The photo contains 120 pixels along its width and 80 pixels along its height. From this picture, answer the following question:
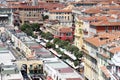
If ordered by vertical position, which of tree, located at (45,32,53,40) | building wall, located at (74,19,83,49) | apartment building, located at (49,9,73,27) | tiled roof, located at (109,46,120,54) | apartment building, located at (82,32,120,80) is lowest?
tree, located at (45,32,53,40)

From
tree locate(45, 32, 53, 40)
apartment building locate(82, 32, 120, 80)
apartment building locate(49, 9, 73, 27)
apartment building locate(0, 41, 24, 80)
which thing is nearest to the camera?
apartment building locate(82, 32, 120, 80)

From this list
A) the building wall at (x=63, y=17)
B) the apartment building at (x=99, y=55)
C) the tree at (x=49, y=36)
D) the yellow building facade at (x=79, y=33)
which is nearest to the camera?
the apartment building at (x=99, y=55)

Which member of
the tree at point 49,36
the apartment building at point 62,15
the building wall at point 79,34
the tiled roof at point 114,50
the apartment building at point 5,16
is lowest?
the apartment building at point 5,16

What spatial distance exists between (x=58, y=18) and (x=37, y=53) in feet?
78.3

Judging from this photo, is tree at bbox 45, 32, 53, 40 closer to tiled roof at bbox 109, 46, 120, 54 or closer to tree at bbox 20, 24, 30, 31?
tree at bbox 20, 24, 30, 31

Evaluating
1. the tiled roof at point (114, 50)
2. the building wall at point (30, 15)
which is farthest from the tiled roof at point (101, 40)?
the building wall at point (30, 15)

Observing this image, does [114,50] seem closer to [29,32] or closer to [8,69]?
[8,69]

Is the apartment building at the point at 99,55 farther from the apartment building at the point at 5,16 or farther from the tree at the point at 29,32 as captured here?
the apartment building at the point at 5,16

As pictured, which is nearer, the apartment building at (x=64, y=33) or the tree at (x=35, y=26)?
the apartment building at (x=64, y=33)

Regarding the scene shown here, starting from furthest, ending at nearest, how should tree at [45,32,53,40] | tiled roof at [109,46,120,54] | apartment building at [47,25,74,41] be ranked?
tree at [45,32,53,40], apartment building at [47,25,74,41], tiled roof at [109,46,120,54]

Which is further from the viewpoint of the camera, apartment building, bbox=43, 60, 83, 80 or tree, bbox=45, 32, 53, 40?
tree, bbox=45, 32, 53, 40

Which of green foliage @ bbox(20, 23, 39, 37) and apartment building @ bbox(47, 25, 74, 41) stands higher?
apartment building @ bbox(47, 25, 74, 41)

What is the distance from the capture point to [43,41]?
47.7m

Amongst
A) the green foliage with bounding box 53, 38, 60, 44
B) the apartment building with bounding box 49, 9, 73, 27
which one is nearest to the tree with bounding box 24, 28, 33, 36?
the apartment building with bounding box 49, 9, 73, 27
